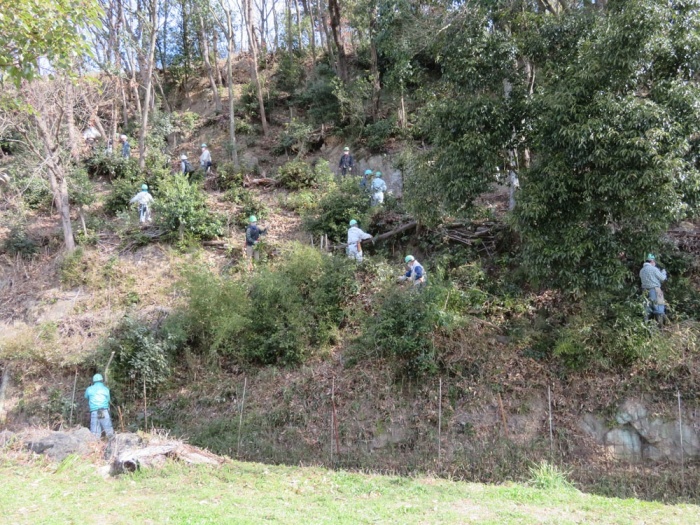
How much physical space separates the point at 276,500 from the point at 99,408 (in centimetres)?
570

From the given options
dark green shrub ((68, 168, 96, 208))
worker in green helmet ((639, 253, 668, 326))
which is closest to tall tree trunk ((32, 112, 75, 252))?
dark green shrub ((68, 168, 96, 208))

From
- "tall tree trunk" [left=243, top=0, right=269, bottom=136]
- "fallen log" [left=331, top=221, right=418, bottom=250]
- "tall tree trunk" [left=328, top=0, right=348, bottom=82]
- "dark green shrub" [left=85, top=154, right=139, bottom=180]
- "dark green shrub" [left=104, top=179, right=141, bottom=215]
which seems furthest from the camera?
"tall tree trunk" [left=328, top=0, right=348, bottom=82]

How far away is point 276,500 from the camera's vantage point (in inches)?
323

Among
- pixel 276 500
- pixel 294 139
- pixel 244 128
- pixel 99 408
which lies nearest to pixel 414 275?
pixel 276 500

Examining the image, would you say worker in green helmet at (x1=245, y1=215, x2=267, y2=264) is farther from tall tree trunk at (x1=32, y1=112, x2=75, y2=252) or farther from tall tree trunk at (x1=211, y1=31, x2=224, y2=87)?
tall tree trunk at (x1=211, y1=31, x2=224, y2=87)

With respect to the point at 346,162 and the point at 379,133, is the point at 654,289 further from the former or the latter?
the point at 379,133

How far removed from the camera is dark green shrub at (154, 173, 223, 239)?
56.6ft

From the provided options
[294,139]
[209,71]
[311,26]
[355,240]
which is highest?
[311,26]

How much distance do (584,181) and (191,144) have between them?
19731mm

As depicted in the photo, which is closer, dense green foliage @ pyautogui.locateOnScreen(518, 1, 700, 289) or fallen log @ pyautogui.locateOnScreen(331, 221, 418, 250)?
dense green foliage @ pyautogui.locateOnScreen(518, 1, 700, 289)

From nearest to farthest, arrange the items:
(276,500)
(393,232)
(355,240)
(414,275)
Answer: (276,500) → (414,275) → (355,240) → (393,232)

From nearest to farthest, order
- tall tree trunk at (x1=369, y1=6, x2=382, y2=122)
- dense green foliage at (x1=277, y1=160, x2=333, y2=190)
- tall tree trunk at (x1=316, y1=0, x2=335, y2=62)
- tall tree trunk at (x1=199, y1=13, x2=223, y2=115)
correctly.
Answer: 1. dense green foliage at (x1=277, y1=160, x2=333, y2=190)
2. tall tree trunk at (x1=369, y1=6, x2=382, y2=122)
3. tall tree trunk at (x1=316, y1=0, x2=335, y2=62)
4. tall tree trunk at (x1=199, y1=13, x2=223, y2=115)

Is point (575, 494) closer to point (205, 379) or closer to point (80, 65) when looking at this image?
point (205, 379)

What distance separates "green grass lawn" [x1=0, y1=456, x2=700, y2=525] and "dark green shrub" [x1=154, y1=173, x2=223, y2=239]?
881 centimetres
